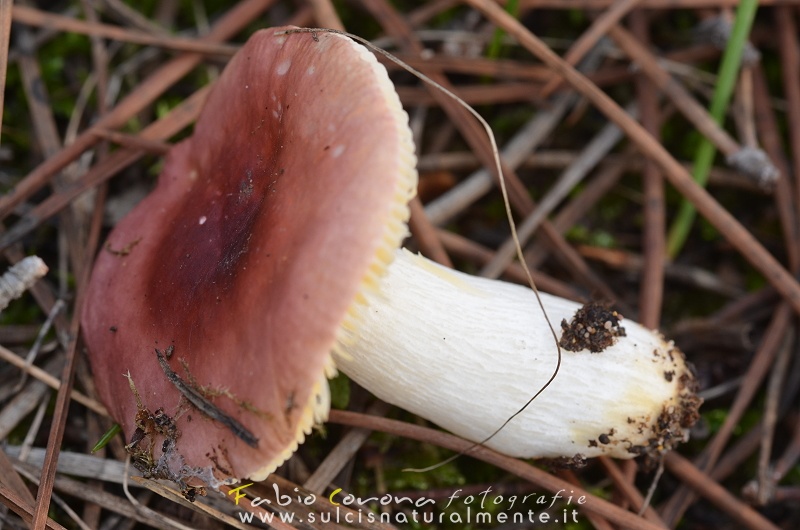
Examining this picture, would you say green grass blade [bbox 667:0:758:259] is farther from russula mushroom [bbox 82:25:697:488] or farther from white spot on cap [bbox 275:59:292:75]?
white spot on cap [bbox 275:59:292:75]

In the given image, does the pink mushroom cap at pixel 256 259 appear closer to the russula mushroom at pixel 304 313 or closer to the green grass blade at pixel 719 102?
the russula mushroom at pixel 304 313

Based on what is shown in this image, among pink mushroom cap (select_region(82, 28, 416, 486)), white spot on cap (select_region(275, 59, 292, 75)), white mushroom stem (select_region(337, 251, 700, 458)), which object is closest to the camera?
pink mushroom cap (select_region(82, 28, 416, 486))

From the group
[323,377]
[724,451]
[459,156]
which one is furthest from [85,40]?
[724,451]

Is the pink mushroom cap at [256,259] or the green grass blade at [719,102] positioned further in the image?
the green grass blade at [719,102]

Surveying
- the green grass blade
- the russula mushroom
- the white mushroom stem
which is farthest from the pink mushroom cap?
the green grass blade

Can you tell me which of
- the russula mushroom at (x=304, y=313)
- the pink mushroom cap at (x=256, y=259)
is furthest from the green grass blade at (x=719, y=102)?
the pink mushroom cap at (x=256, y=259)

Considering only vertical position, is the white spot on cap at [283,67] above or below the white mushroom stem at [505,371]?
above

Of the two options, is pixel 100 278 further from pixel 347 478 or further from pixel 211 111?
pixel 347 478
